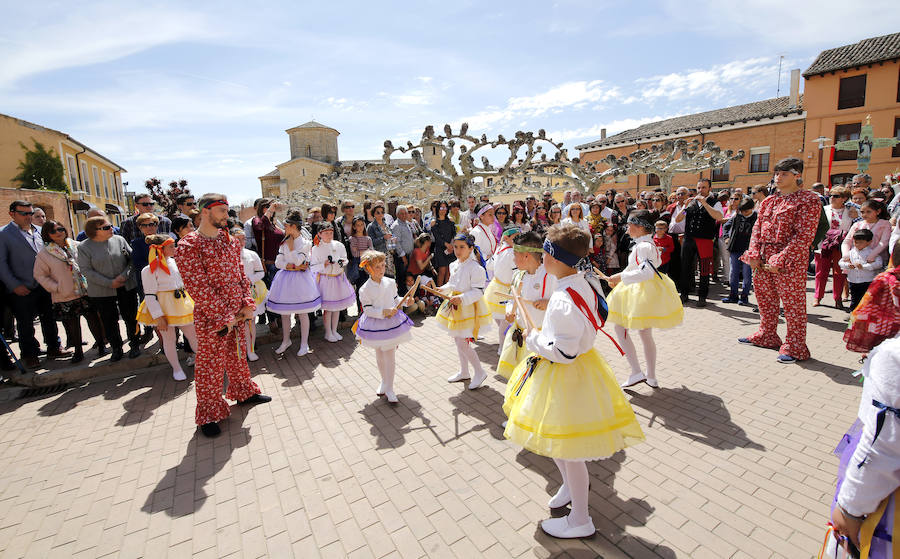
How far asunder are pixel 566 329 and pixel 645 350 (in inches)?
109

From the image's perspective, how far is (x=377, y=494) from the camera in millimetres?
3195

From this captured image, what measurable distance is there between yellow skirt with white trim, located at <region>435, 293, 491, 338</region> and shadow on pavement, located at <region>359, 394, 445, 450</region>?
93 centimetres

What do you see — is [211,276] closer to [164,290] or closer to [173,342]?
[164,290]

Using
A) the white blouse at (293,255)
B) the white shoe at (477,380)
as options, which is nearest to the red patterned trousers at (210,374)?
the white blouse at (293,255)

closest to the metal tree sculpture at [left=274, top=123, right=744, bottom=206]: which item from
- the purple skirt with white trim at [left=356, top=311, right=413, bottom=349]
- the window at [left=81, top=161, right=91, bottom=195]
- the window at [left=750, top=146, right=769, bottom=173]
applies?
the window at [left=750, top=146, right=769, bottom=173]

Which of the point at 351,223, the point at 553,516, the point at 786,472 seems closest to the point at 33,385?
the point at 351,223

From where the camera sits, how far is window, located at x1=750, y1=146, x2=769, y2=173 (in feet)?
99.8

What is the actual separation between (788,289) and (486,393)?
161 inches

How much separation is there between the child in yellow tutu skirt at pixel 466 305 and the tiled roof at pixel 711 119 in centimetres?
3559

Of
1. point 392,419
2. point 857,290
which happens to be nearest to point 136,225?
point 392,419

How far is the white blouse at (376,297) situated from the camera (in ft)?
14.8

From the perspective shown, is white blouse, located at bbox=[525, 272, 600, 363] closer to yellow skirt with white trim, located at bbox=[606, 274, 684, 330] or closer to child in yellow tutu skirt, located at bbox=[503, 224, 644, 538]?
child in yellow tutu skirt, located at bbox=[503, 224, 644, 538]

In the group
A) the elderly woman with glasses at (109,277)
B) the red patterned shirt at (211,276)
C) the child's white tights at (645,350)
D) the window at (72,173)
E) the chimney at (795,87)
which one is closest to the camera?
the red patterned shirt at (211,276)

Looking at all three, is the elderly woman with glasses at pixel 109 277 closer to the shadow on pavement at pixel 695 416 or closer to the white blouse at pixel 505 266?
the white blouse at pixel 505 266
